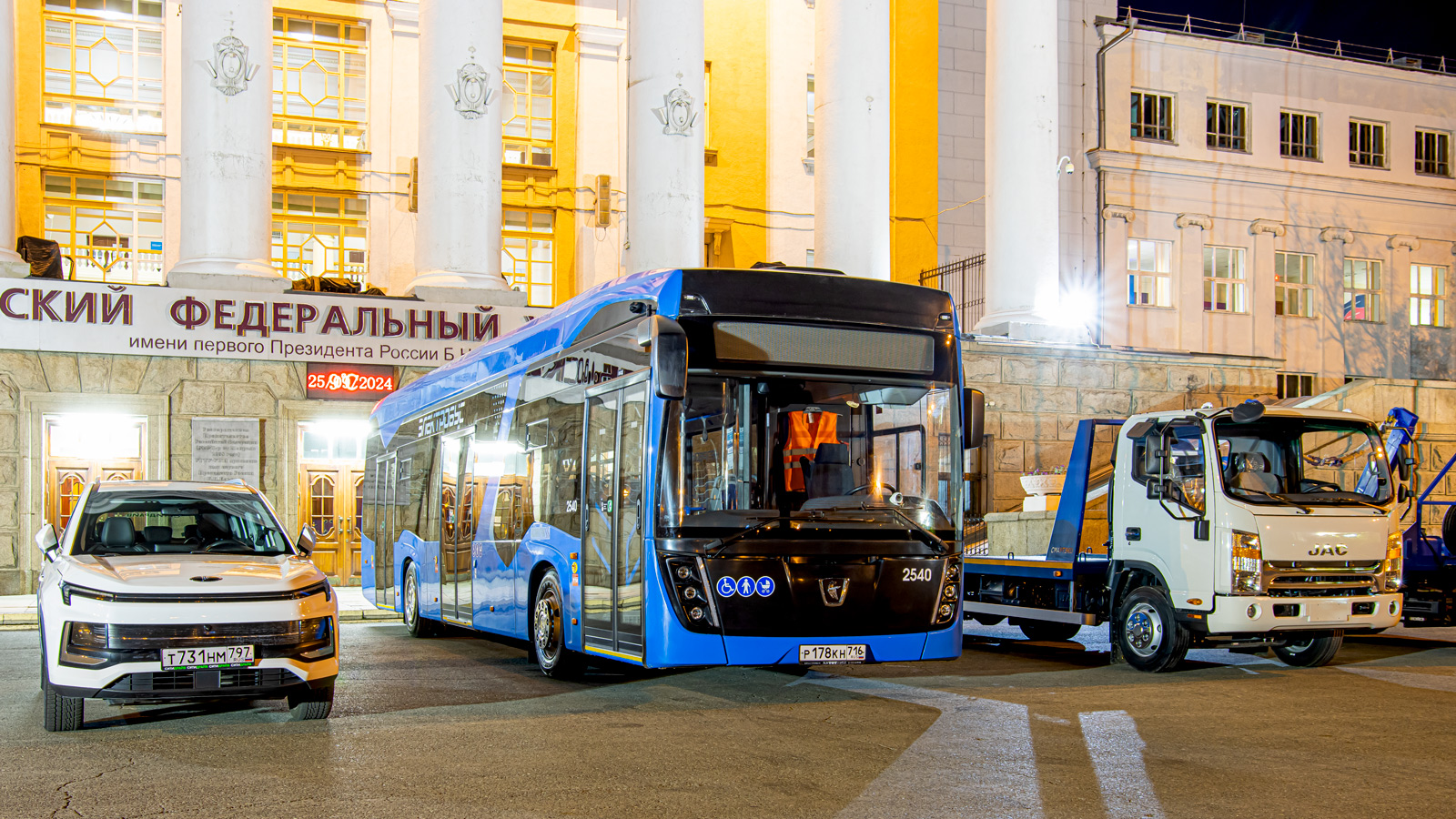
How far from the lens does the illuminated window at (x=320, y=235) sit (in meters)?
28.2

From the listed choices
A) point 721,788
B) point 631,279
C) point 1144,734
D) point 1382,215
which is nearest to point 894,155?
point 1382,215

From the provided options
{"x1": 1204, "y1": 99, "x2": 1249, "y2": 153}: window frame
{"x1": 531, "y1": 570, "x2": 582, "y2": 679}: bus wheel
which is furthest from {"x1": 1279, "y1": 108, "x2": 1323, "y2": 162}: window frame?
{"x1": 531, "y1": 570, "x2": 582, "y2": 679}: bus wheel

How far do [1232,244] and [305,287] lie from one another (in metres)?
24.5

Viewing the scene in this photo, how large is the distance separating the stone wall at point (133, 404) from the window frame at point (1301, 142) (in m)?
25.6

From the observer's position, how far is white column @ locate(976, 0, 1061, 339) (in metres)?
26.1

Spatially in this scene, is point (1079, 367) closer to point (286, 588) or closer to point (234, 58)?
point (234, 58)

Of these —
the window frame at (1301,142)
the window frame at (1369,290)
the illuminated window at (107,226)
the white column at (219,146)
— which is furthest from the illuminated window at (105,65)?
the window frame at (1369,290)

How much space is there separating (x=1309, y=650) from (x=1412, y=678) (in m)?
1.07

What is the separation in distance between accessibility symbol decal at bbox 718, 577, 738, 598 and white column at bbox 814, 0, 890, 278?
16.1 metres

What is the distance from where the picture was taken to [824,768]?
304 inches

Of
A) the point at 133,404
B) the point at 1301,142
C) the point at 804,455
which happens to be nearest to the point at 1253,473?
the point at 804,455

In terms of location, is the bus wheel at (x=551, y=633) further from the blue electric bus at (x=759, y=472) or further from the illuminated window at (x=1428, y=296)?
the illuminated window at (x=1428, y=296)

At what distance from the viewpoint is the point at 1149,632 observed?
12.9 metres

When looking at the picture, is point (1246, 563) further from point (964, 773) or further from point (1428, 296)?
point (1428, 296)
